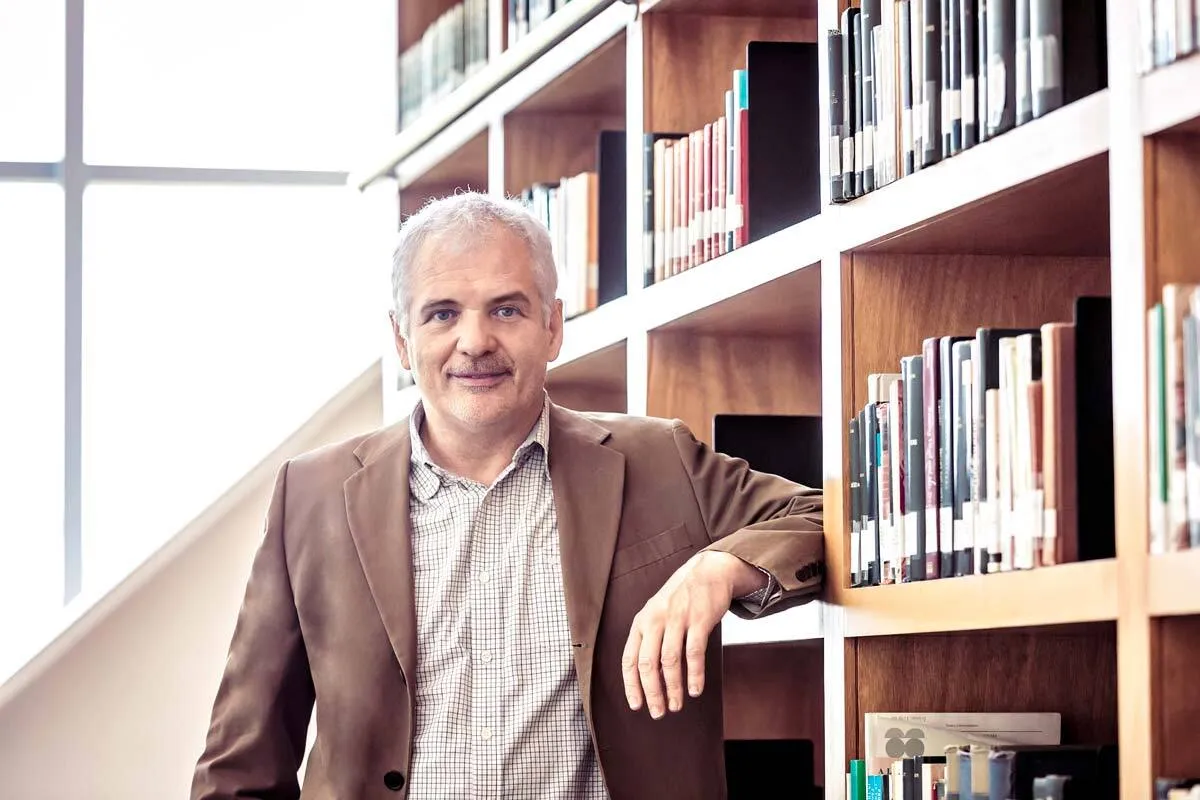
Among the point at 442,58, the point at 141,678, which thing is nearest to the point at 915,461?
the point at 442,58

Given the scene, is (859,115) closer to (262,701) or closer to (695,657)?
(695,657)

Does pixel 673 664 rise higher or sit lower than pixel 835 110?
lower

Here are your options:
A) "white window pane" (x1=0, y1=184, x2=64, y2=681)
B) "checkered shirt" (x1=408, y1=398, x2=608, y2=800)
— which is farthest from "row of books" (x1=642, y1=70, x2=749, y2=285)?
"white window pane" (x1=0, y1=184, x2=64, y2=681)

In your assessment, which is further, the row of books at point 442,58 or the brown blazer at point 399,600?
the row of books at point 442,58

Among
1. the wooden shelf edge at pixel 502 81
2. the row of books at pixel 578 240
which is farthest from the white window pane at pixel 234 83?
the row of books at pixel 578 240

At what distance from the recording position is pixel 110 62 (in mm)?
6258

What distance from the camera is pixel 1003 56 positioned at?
81.3 inches

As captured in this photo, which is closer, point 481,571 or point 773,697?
point 481,571

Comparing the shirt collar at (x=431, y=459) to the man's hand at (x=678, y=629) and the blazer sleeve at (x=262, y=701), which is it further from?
the man's hand at (x=678, y=629)

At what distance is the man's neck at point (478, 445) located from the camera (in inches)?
Answer: 106

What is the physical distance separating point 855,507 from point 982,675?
31 centimetres

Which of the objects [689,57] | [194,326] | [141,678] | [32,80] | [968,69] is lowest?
[141,678]

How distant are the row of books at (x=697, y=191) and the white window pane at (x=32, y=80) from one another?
11.6 ft

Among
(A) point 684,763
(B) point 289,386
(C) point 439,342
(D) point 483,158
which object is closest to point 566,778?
(A) point 684,763
